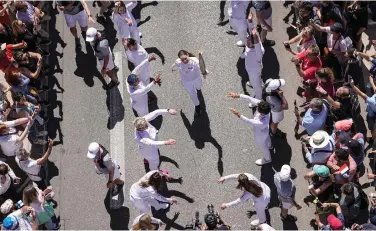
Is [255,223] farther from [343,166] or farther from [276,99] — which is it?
[276,99]

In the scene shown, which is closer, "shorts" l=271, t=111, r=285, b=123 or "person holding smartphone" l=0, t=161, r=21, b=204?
"person holding smartphone" l=0, t=161, r=21, b=204

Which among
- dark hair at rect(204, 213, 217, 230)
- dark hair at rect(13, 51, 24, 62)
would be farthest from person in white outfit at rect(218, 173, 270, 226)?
dark hair at rect(13, 51, 24, 62)

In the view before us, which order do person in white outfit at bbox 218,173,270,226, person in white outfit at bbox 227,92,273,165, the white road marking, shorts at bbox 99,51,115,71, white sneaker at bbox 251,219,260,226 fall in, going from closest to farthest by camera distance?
person in white outfit at bbox 218,173,270,226 < person in white outfit at bbox 227,92,273,165 < white sneaker at bbox 251,219,260,226 < the white road marking < shorts at bbox 99,51,115,71

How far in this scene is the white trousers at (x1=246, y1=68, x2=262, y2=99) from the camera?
13.0m

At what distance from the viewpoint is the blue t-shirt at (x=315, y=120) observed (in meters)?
11.7

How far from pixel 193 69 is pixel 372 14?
184 inches

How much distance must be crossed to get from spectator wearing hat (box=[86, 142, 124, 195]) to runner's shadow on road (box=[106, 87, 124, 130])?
1689 millimetres

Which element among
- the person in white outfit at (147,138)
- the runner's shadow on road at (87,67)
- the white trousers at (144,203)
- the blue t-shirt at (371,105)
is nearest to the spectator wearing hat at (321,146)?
the blue t-shirt at (371,105)

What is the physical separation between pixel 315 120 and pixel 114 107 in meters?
4.68

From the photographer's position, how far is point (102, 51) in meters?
13.3

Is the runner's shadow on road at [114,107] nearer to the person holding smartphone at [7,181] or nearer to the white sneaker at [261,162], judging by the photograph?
the person holding smartphone at [7,181]

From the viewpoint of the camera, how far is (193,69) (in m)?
12.6

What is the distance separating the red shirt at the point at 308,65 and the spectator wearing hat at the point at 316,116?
1.07m

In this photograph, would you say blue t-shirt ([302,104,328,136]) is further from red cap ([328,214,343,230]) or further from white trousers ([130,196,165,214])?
white trousers ([130,196,165,214])
